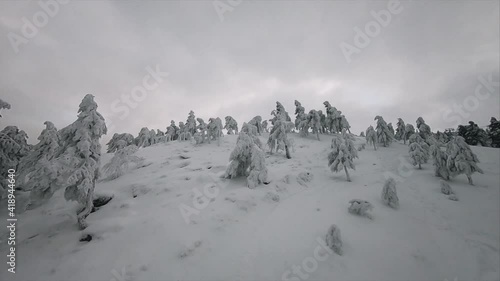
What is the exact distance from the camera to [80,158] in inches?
451

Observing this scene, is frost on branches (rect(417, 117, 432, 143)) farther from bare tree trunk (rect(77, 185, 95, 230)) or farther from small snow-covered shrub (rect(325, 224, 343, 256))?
bare tree trunk (rect(77, 185, 95, 230))

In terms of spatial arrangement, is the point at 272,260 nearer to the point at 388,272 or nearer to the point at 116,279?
the point at 388,272

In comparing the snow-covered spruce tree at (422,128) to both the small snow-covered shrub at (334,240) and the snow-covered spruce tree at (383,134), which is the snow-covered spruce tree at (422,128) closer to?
the snow-covered spruce tree at (383,134)

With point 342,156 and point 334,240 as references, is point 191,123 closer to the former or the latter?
point 342,156

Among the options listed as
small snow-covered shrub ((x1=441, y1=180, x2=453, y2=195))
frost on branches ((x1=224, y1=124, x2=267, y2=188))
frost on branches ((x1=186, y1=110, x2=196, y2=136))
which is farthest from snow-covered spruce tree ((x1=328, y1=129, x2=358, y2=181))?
frost on branches ((x1=186, y1=110, x2=196, y2=136))

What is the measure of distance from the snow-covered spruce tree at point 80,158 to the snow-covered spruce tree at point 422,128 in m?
48.7

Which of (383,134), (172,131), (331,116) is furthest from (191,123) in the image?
(383,134)

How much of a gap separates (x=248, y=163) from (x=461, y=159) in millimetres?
21724

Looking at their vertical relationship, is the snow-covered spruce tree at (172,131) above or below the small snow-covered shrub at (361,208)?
above

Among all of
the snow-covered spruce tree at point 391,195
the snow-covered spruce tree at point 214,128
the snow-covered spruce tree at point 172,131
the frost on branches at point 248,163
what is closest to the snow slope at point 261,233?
the snow-covered spruce tree at point 391,195

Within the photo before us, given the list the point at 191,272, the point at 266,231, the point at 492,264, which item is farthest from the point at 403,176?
the point at 191,272

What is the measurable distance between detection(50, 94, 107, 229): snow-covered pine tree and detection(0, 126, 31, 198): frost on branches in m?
8.85

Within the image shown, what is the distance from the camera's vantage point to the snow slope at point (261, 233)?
1016cm

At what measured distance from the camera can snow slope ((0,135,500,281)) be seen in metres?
10.2
